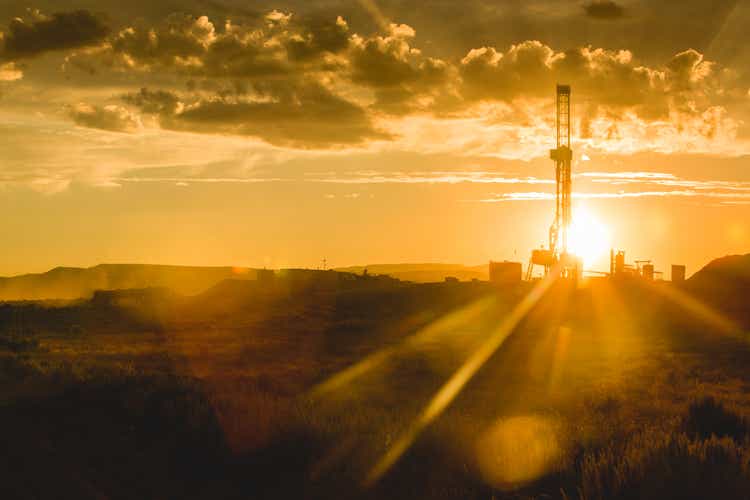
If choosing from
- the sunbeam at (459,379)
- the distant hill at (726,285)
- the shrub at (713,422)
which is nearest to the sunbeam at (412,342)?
the sunbeam at (459,379)

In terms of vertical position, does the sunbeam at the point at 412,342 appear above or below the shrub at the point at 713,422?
below

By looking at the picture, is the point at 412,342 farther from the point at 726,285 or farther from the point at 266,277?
the point at 266,277

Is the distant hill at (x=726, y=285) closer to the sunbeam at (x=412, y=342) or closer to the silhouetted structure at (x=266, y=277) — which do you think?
the sunbeam at (x=412, y=342)

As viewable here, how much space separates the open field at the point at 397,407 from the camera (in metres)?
9.52

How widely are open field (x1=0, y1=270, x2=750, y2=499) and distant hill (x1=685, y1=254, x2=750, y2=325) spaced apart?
1.68m

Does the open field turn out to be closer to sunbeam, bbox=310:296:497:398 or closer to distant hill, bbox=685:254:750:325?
sunbeam, bbox=310:296:497:398

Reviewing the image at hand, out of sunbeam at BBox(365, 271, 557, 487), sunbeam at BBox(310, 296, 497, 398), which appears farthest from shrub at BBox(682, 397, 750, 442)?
sunbeam at BBox(310, 296, 497, 398)

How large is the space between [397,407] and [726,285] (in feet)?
142

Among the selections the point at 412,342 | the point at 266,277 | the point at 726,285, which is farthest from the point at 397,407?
the point at 266,277

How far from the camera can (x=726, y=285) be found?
181 ft

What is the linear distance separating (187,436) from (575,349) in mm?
26686

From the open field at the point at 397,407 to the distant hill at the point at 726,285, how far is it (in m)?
1.68

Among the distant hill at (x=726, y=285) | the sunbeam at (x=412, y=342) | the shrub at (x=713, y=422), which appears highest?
the distant hill at (x=726, y=285)

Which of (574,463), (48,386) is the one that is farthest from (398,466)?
(48,386)
